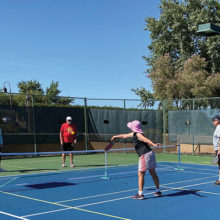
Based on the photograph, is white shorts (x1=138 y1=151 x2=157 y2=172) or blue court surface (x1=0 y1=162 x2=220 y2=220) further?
white shorts (x1=138 y1=151 x2=157 y2=172)

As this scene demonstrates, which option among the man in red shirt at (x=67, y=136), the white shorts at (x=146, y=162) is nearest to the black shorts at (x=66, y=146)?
the man in red shirt at (x=67, y=136)

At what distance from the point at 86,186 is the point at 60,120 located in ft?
36.3

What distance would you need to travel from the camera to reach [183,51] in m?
31.2

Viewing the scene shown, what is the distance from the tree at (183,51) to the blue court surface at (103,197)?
1628 centimetres

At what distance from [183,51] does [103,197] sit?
25146mm

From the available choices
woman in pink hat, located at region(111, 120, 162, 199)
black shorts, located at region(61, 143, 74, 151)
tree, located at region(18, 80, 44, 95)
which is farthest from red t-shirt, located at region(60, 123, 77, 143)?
tree, located at region(18, 80, 44, 95)

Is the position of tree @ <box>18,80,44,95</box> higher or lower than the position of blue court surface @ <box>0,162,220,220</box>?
higher

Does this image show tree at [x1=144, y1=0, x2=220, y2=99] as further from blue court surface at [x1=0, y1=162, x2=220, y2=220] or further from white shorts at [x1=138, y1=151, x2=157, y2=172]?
white shorts at [x1=138, y1=151, x2=157, y2=172]

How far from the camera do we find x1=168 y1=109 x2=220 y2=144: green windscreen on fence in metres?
19.0

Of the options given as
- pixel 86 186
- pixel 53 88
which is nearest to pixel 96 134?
pixel 86 186

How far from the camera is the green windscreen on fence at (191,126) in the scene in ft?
62.3

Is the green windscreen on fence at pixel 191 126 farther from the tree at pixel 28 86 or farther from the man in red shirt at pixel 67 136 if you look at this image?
the tree at pixel 28 86

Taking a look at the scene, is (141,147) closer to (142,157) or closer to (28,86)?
(142,157)

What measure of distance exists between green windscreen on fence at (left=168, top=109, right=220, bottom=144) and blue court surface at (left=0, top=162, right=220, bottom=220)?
7510 mm
